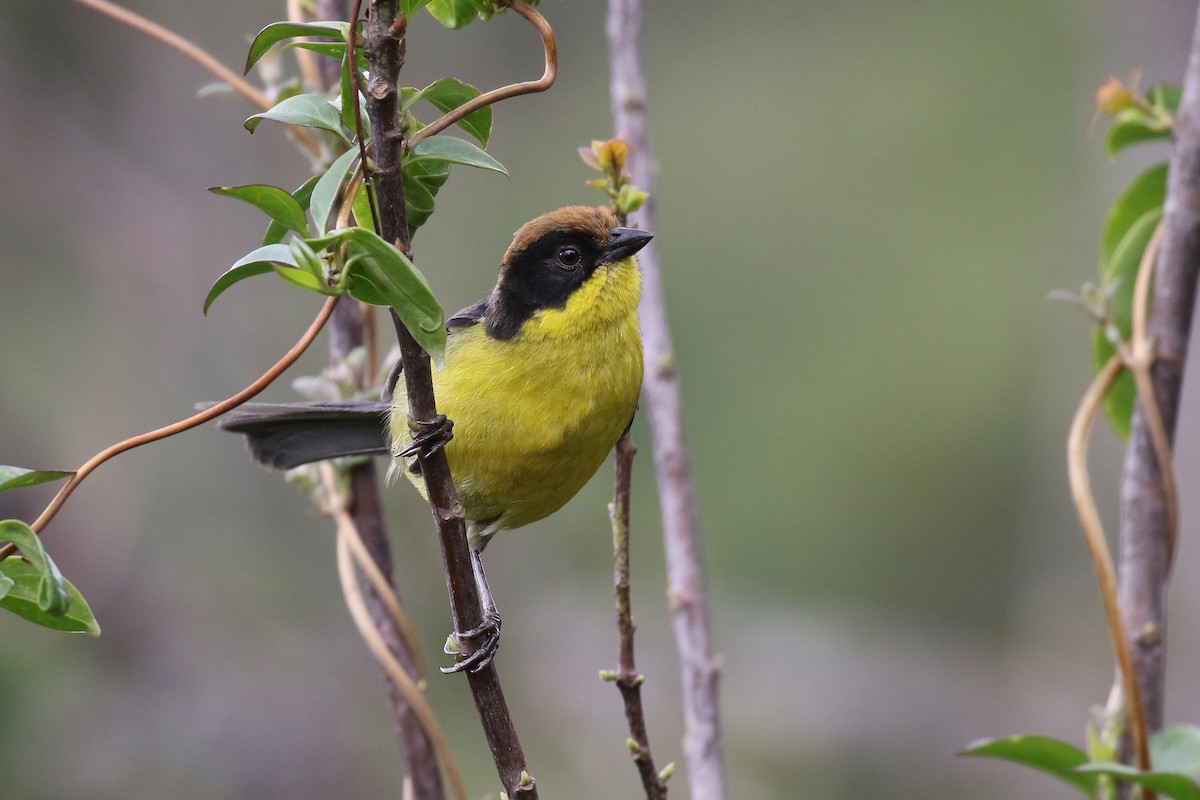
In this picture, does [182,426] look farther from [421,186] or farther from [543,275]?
[543,275]

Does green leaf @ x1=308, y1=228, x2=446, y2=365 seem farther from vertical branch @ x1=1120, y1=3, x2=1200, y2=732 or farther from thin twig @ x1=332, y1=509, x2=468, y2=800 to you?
vertical branch @ x1=1120, y1=3, x2=1200, y2=732

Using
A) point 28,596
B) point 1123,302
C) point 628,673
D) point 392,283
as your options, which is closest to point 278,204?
point 392,283

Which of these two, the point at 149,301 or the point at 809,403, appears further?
the point at 809,403

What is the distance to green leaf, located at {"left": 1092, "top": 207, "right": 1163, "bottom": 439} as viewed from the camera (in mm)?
2553

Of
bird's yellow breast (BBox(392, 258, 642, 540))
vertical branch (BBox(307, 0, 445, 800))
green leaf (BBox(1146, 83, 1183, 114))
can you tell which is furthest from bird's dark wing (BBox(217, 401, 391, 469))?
green leaf (BBox(1146, 83, 1183, 114))

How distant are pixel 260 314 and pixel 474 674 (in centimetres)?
598

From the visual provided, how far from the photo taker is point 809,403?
11586 millimetres

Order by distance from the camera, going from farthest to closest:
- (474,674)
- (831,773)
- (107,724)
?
(831,773) → (107,724) → (474,674)

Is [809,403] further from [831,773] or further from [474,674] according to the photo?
[474,674]

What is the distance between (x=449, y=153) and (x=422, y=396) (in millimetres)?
330

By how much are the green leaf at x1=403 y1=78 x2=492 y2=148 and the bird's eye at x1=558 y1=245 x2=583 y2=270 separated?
1385 millimetres

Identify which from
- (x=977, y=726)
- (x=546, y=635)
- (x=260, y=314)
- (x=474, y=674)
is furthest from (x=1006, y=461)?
(x=474, y=674)

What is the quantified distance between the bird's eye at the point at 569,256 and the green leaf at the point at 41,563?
71.0 inches

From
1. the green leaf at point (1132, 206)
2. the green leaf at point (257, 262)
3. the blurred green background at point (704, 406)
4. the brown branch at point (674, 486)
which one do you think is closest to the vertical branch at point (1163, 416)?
the green leaf at point (1132, 206)
